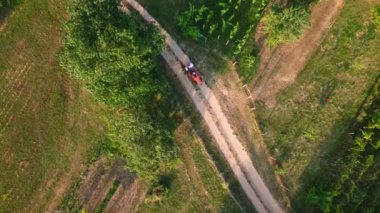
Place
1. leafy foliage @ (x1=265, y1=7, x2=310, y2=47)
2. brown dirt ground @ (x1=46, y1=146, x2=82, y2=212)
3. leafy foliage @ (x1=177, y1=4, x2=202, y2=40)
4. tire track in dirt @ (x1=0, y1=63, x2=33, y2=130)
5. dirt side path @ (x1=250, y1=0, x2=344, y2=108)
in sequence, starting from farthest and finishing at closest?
dirt side path @ (x1=250, y1=0, x2=344, y2=108), tire track in dirt @ (x1=0, y1=63, x2=33, y2=130), brown dirt ground @ (x1=46, y1=146, x2=82, y2=212), leafy foliage @ (x1=177, y1=4, x2=202, y2=40), leafy foliage @ (x1=265, y1=7, x2=310, y2=47)

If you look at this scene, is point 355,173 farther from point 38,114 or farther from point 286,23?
point 38,114

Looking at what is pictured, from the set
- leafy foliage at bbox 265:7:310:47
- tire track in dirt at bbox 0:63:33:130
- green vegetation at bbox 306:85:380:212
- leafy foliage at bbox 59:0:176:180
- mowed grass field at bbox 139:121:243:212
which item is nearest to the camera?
leafy foliage at bbox 59:0:176:180

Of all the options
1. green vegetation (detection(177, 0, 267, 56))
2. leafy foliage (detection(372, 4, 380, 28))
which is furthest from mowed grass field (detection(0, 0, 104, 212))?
leafy foliage (detection(372, 4, 380, 28))

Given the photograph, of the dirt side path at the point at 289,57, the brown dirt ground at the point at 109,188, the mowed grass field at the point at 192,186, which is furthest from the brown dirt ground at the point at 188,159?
the dirt side path at the point at 289,57

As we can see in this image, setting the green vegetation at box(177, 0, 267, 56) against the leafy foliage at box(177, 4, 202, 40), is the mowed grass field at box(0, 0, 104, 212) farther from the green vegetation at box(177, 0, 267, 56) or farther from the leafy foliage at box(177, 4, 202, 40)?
the green vegetation at box(177, 0, 267, 56)

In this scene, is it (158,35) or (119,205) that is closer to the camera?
(158,35)

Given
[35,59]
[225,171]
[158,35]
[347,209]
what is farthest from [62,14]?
[347,209]

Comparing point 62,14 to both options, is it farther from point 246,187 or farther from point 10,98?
point 246,187
